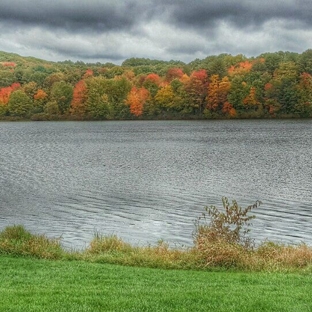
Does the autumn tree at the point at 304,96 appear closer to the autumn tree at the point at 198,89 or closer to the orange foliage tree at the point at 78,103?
the autumn tree at the point at 198,89

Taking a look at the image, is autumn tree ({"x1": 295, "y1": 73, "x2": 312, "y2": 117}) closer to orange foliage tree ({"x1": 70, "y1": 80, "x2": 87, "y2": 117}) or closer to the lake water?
the lake water

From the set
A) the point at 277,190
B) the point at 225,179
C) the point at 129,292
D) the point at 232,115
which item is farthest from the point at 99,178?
the point at 232,115

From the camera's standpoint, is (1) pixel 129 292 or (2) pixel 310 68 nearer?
(1) pixel 129 292

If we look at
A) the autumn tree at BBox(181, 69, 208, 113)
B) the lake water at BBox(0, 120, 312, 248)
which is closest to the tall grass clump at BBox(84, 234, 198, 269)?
the lake water at BBox(0, 120, 312, 248)

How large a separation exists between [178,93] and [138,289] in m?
128

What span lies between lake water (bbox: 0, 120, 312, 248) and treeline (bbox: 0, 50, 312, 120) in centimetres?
6007

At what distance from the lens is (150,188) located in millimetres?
34312

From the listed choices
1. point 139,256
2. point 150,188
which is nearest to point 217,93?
point 150,188

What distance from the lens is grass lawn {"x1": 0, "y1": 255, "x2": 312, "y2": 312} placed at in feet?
28.8

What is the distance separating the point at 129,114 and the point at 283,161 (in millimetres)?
99356

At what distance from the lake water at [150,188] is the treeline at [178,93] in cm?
6007

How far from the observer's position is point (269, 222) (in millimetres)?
23672

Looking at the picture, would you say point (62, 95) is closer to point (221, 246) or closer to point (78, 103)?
point (78, 103)

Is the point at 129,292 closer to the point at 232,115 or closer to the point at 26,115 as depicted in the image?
the point at 232,115
